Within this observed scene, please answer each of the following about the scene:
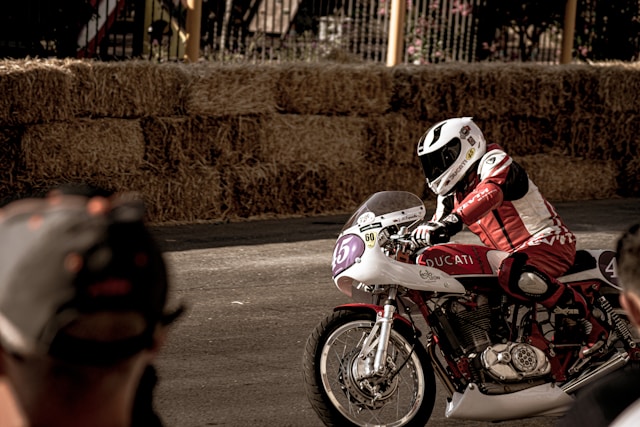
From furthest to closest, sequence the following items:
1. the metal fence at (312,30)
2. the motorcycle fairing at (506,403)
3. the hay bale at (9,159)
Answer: the metal fence at (312,30) < the hay bale at (9,159) < the motorcycle fairing at (506,403)

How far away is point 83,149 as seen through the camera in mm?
10664

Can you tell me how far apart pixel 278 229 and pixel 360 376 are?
6041 millimetres

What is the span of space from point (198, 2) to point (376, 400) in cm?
776

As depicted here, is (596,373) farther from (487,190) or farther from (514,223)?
(487,190)

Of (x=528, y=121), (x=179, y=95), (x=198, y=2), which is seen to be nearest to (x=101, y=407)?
(x=179, y=95)

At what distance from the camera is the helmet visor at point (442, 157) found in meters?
5.75

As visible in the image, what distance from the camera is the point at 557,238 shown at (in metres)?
5.78

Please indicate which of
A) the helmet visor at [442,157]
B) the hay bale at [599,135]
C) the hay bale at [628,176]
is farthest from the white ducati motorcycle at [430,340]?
the hay bale at [628,176]

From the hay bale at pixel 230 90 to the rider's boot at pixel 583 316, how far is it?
20.5ft

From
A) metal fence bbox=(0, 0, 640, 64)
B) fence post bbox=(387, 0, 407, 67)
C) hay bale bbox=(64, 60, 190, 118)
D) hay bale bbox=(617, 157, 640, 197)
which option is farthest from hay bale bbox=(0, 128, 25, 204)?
hay bale bbox=(617, 157, 640, 197)

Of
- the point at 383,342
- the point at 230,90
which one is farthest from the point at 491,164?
the point at 230,90

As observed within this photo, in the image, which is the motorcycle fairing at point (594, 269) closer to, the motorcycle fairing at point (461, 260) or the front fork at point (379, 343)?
the motorcycle fairing at point (461, 260)

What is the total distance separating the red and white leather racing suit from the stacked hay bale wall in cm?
492

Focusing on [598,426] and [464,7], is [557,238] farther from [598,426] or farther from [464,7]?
[464,7]
